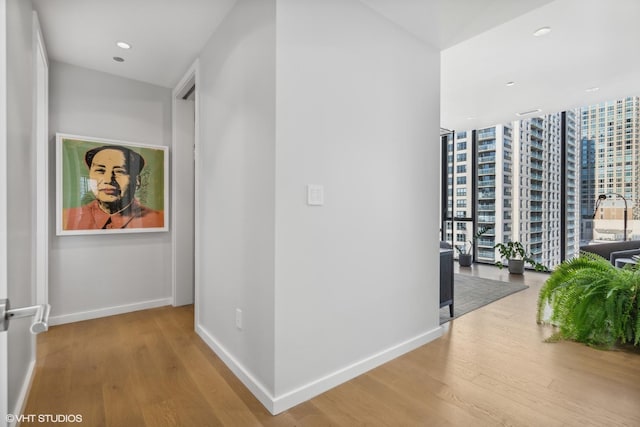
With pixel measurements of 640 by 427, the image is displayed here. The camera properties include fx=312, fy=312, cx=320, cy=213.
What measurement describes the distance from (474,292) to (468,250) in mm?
2252

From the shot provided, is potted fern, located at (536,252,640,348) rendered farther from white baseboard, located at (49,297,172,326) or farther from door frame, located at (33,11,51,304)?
door frame, located at (33,11,51,304)

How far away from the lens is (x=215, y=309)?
2451 millimetres

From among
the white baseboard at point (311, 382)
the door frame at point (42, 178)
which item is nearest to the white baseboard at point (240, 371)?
the white baseboard at point (311, 382)

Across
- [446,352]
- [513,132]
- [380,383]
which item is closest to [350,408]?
[380,383]

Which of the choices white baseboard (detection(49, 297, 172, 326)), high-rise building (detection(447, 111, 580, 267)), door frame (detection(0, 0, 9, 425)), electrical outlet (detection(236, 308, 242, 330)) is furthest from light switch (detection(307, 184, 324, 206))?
high-rise building (detection(447, 111, 580, 267))

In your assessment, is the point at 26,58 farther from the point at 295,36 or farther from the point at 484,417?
the point at 484,417

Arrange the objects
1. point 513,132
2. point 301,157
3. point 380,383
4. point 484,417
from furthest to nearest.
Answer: point 513,132, point 380,383, point 301,157, point 484,417

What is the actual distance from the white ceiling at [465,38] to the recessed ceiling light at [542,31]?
49mm

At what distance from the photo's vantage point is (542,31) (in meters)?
2.76

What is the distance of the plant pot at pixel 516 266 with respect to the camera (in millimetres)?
5141

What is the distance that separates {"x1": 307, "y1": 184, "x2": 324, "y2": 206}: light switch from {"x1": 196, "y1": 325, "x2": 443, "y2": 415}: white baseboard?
107 centimetres

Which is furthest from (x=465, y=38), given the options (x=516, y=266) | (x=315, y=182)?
(x=516, y=266)

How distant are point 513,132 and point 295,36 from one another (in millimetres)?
5544

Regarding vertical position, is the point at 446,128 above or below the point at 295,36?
above
